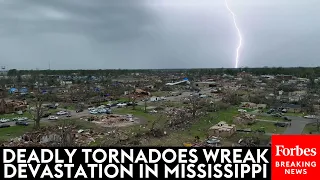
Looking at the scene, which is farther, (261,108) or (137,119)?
(261,108)

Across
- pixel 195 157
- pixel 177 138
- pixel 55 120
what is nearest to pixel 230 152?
pixel 195 157

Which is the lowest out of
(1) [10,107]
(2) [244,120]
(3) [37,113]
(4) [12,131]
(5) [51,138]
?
(4) [12,131]

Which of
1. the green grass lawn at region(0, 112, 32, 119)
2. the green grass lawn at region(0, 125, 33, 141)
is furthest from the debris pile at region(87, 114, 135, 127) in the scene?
the green grass lawn at region(0, 112, 32, 119)

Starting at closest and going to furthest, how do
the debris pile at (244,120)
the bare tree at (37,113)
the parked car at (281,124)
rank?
the bare tree at (37,113) → the parked car at (281,124) → the debris pile at (244,120)

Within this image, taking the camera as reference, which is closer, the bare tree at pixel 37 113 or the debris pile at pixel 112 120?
the bare tree at pixel 37 113

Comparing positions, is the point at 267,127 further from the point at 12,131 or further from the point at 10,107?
the point at 10,107

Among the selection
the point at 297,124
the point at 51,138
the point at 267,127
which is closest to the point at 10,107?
the point at 51,138

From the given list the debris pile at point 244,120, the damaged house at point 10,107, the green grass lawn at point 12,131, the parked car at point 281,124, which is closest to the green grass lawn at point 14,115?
the damaged house at point 10,107

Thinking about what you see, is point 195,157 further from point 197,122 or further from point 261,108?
point 261,108

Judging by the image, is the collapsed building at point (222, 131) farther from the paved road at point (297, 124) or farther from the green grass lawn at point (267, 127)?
the paved road at point (297, 124)
